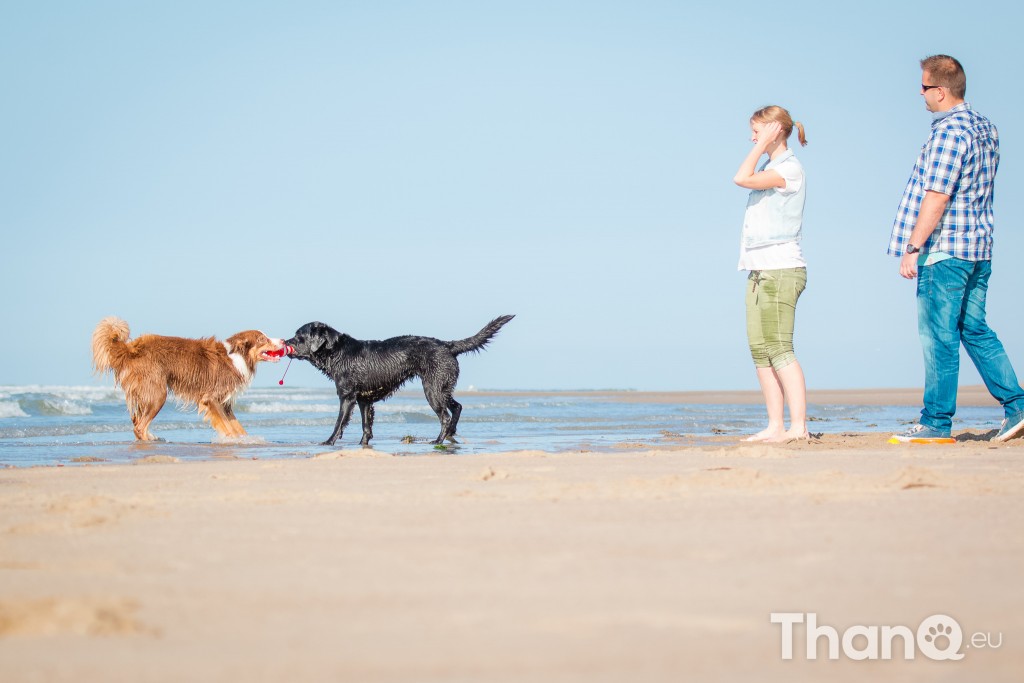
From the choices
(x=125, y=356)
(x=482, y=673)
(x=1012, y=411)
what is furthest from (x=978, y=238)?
(x=125, y=356)

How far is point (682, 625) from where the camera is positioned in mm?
1842

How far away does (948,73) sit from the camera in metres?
6.26

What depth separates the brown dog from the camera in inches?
359

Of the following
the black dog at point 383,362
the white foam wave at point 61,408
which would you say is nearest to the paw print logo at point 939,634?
the black dog at point 383,362

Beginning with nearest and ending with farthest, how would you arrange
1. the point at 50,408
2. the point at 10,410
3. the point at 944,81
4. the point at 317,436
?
the point at 944,81 → the point at 317,436 → the point at 10,410 → the point at 50,408

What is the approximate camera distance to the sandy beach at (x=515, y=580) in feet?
5.52

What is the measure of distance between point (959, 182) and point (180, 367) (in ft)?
23.0

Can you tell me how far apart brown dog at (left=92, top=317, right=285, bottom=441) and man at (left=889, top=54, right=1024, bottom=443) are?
5.74 meters

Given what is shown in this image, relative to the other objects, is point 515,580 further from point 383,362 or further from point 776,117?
point 383,362

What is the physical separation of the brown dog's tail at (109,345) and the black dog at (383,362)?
1.71 meters

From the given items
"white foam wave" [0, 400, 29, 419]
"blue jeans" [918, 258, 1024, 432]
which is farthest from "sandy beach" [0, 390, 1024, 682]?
"white foam wave" [0, 400, 29, 419]

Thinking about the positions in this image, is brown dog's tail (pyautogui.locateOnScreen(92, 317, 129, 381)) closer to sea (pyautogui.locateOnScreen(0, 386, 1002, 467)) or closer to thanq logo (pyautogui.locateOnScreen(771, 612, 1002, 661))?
sea (pyautogui.locateOnScreen(0, 386, 1002, 467))

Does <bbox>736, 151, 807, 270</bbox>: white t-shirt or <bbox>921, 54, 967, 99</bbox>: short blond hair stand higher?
<bbox>921, 54, 967, 99</bbox>: short blond hair

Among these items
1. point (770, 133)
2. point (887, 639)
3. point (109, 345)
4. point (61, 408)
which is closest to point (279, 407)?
point (61, 408)
